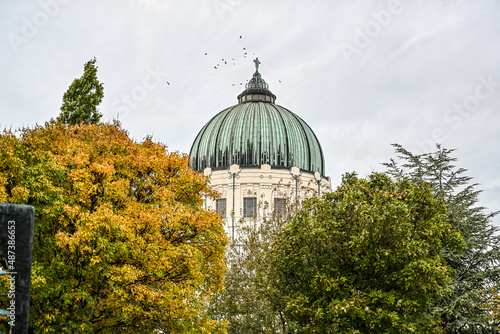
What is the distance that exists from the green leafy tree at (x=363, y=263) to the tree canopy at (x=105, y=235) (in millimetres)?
3366

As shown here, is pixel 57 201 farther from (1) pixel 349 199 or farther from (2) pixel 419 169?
(2) pixel 419 169

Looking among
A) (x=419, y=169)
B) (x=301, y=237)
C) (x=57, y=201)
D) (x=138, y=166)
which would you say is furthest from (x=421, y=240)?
(x=57, y=201)

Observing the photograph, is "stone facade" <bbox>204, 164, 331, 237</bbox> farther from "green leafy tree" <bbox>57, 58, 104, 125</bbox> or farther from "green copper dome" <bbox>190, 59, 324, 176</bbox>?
"green leafy tree" <bbox>57, 58, 104, 125</bbox>

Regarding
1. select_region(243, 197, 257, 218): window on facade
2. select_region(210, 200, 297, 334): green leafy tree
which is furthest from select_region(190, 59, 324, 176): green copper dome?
select_region(210, 200, 297, 334): green leafy tree

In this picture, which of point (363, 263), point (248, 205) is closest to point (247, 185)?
point (248, 205)

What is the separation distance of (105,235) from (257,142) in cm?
4144

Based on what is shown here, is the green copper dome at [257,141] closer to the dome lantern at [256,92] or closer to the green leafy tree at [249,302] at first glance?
the dome lantern at [256,92]

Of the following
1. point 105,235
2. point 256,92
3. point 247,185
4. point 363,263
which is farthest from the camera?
point 256,92

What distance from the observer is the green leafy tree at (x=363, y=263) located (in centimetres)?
1853

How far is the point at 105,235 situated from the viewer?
17.4 m

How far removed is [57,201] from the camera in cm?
1700

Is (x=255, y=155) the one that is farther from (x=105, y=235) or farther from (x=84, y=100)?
(x=105, y=235)

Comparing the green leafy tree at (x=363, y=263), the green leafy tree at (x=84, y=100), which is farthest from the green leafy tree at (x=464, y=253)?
the green leafy tree at (x=84, y=100)

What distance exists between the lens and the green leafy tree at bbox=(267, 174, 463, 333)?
60.8 ft
